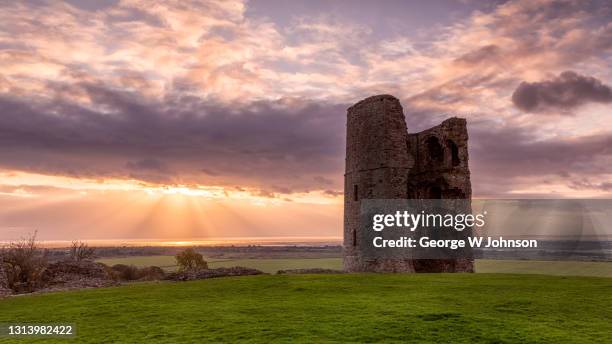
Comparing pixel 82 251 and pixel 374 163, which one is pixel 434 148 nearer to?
pixel 374 163

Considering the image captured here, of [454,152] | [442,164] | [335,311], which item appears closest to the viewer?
[335,311]

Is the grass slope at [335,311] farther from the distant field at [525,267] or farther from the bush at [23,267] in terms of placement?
the distant field at [525,267]

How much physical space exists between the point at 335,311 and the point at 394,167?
18.4 m

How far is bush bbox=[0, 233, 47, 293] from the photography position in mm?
25094

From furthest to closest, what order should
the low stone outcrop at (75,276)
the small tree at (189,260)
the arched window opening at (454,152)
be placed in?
the small tree at (189,260)
the arched window opening at (454,152)
the low stone outcrop at (75,276)

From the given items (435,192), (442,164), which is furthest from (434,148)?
(435,192)

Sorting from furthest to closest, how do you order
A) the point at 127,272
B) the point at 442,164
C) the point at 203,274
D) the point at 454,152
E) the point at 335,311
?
the point at 127,272 < the point at 442,164 < the point at 454,152 < the point at 203,274 < the point at 335,311

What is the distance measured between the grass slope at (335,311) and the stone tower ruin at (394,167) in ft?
35.2

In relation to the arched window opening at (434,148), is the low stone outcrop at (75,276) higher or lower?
lower

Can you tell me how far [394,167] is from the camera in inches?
1243

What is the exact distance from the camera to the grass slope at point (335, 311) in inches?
472

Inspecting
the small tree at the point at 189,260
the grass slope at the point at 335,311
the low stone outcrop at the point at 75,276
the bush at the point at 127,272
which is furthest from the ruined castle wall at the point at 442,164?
the small tree at the point at 189,260

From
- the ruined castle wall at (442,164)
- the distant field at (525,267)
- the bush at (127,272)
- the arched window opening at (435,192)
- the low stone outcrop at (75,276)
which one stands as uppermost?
the ruined castle wall at (442,164)

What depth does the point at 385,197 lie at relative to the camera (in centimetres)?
3145
